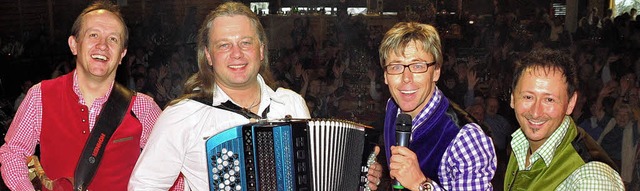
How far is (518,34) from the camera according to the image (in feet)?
38.7

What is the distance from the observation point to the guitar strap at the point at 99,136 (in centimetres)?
313

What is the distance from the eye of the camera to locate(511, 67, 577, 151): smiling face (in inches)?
101

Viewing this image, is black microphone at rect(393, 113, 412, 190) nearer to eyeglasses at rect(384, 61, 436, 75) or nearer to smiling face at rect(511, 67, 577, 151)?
eyeglasses at rect(384, 61, 436, 75)

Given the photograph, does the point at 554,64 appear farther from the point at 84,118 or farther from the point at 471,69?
the point at 471,69

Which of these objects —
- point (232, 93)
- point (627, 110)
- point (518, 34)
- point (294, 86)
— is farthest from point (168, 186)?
point (518, 34)

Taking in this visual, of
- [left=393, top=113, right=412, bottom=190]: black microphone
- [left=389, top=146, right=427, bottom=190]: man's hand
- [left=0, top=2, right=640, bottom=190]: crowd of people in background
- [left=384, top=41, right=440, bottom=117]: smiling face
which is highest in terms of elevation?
[left=384, top=41, right=440, bottom=117]: smiling face

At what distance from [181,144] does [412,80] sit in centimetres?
80

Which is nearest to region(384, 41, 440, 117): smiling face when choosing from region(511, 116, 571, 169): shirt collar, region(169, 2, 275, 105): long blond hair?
region(511, 116, 571, 169): shirt collar

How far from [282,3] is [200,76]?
10898mm

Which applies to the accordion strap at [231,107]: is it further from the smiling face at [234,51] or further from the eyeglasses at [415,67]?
the eyeglasses at [415,67]

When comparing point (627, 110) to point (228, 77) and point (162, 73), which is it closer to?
point (228, 77)

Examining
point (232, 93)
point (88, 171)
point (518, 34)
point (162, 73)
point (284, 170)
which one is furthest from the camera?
point (518, 34)

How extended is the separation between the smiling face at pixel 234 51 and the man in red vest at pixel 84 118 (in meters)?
0.57

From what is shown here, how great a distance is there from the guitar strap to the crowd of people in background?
2.19m
